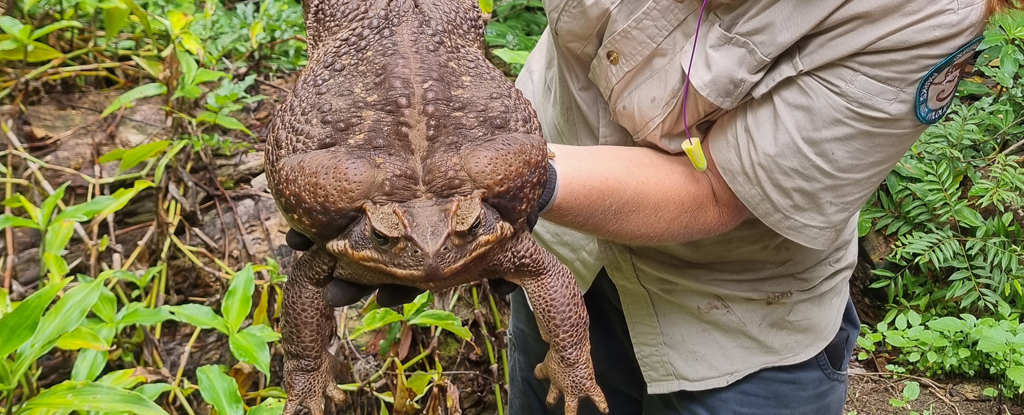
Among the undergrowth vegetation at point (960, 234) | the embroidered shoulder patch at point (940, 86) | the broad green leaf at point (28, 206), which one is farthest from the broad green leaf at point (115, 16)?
the undergrowth vegetation at point (960, 234)

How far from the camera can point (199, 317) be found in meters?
2.14

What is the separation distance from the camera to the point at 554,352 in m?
1.65

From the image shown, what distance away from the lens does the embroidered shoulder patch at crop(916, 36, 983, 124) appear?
1339mm

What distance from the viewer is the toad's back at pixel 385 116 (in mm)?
1229

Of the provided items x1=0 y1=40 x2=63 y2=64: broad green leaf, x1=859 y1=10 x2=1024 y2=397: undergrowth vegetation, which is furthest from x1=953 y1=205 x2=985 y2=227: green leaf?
x1=0 y1=40 x2=63 y2=64: broad green leaf

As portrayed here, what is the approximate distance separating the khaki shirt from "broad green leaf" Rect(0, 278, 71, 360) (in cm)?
Result: 125

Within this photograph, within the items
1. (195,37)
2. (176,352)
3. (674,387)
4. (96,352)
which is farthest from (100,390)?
(195,37)

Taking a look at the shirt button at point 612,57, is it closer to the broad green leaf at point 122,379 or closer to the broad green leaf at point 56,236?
the broad green leaf at point 122,379

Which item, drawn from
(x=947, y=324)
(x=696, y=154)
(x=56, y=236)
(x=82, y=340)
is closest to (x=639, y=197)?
(x=696, y=154)

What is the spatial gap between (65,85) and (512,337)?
2.69 m

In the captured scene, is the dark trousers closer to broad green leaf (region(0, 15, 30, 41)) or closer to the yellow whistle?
the yellow whistle

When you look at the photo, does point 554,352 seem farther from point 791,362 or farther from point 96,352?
point 96,352

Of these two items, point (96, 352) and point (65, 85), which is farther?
point (65, 85)

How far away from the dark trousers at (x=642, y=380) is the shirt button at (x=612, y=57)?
66 cm
